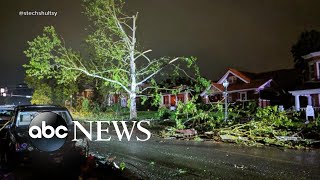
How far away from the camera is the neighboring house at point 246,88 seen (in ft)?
143

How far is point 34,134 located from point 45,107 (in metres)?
1.59

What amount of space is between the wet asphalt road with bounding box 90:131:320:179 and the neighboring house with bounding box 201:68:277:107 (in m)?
28.8

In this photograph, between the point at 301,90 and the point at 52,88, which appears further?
the point at 52,88

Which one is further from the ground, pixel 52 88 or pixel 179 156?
pixel 52 88

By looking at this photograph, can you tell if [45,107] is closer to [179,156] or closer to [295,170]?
→ [179,156]

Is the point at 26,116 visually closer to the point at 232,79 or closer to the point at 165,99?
the point at 232,79

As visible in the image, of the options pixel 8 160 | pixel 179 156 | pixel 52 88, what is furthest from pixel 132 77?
pixel 52 88

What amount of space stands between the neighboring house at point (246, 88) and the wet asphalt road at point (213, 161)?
1135 inches

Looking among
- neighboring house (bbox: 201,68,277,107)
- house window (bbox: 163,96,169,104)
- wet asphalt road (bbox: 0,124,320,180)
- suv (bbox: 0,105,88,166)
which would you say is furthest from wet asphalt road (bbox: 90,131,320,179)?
house window (bbox: 163,96,169,104)

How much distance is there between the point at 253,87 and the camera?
143 ft

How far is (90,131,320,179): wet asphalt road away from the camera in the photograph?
807cm

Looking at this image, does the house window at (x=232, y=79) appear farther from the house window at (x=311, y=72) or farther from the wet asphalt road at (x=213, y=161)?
the wet asphalt road at (x=213, y=161)

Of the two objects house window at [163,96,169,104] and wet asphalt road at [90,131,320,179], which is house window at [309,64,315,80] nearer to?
wet asphalt road at [90,131,320,179]

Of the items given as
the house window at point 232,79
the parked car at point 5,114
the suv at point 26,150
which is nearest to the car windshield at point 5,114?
the parked car at point 5,114
